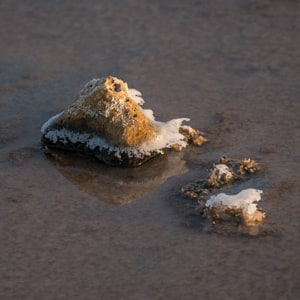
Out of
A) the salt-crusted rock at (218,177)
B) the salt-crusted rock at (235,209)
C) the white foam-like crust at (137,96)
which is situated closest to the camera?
the salt-crusted rock at (235,209)

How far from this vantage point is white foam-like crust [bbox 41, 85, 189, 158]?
3326mm

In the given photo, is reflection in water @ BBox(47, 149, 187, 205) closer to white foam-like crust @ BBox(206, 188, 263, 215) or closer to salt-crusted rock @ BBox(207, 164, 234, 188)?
salt-crusted rock @ BBox(207, 164, 234, 188)

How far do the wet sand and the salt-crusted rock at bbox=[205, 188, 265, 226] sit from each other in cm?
6

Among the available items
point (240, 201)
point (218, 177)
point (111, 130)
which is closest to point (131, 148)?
point (111, 130)

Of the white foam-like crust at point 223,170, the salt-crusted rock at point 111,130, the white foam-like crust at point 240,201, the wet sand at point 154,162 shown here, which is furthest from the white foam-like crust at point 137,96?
the white foam-like crust at point 240,201

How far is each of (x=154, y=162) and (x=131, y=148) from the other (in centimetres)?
13

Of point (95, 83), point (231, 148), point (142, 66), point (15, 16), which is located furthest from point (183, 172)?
point (15, 16)

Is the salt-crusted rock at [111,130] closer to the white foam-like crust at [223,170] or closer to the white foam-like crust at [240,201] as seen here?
the white foam-like crust at [223,170]

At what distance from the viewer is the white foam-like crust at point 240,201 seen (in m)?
2.90

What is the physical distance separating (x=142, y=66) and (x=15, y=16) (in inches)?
45.7

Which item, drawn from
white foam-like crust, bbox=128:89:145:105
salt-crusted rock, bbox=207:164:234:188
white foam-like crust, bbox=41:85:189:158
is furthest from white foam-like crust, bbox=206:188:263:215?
white foam-like crust, bbox=128:89:145:105

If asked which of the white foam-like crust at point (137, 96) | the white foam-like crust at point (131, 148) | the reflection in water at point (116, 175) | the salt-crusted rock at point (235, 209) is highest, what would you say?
the white foam-like crust at point (137, 96)

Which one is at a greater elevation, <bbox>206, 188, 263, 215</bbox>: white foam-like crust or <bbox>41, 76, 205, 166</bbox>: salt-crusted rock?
<bbox>41, 76, 205, 166</bbox>: salt-crusted rock

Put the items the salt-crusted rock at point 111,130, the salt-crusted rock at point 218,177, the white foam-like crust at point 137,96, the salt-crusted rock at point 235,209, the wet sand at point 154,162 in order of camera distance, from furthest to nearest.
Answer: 1. the white foam-like crust at point 137,96
2. the salt-crusted rock at point 111,130
3. the salt-crusted rock at point 218,177
4. the salt-crusted rock at point 235,209
5. the wet sand at point 154,162
